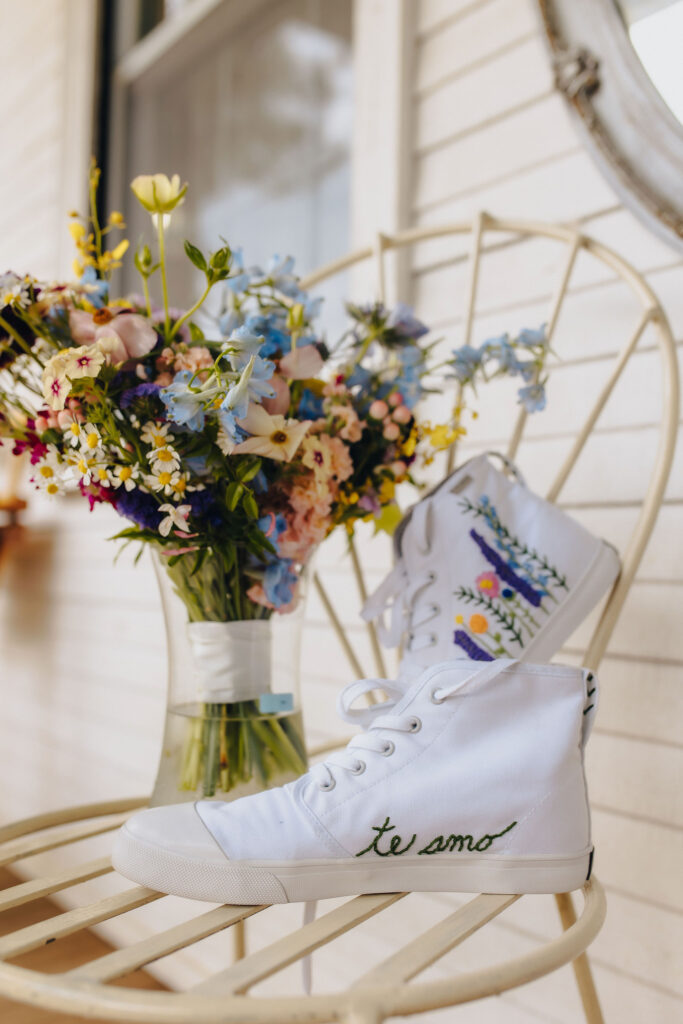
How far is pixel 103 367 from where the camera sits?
608 mm

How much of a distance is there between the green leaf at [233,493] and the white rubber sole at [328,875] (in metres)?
0.22

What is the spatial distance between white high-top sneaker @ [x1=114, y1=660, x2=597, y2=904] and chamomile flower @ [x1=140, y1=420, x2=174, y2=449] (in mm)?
216

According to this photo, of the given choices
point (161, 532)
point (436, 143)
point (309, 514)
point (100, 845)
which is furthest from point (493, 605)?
point (100, 845)

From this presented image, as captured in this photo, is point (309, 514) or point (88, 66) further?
point (88, 66)

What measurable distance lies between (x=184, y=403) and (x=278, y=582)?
193 millimetres

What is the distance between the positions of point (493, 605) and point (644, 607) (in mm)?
266

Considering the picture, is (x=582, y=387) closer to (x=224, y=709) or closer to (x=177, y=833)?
(x=224, y=709)

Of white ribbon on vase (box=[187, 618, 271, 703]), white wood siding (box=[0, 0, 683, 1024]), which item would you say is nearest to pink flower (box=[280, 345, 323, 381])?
white ribbon on vase (box=[187, 618, 271, 703])

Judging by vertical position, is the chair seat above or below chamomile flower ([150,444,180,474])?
below

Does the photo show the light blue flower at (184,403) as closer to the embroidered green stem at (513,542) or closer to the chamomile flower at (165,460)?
the chamomile flower at (165,460)

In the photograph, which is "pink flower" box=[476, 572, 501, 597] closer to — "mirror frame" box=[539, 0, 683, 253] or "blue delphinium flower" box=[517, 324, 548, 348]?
"blue delphinium flower" box=[517, 324, 548, 348]

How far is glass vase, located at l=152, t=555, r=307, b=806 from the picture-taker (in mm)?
680

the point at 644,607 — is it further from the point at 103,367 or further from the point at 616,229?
the point at 103,367

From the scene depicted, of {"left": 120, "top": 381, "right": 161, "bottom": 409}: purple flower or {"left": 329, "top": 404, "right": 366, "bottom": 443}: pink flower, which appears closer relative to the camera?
{"left": 120, "top": 381, "right": 161, "bottom": 409}: purple flower
